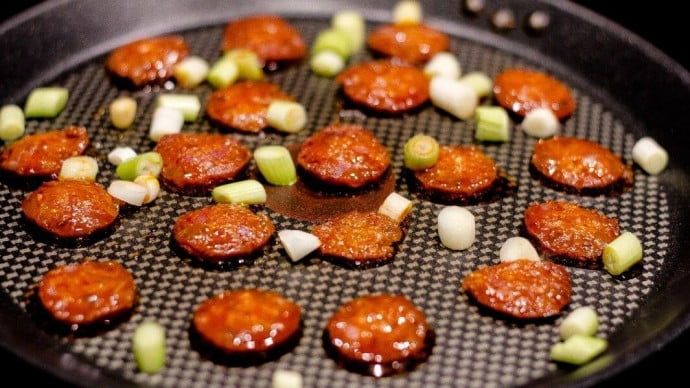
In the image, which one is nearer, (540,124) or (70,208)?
(70,208)

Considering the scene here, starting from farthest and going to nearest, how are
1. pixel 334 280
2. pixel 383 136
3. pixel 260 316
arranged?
1. pixel 383 136
2. pixel 334 280
3. pixel 260 316

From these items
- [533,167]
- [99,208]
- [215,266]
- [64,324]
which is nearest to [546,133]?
[533,167]

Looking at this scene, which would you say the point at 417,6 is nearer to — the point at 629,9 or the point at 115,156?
the point at 629,9

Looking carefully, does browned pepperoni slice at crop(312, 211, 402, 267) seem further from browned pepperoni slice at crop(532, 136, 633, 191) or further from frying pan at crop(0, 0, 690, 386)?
browned pepperoni slice at crop(532, 136, 633, 191)

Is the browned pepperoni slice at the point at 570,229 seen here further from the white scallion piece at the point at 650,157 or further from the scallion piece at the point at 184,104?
the scallion piece at the point at 184,104

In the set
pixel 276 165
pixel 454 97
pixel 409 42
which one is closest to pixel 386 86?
pixel 454 97

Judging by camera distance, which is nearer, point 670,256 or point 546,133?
point 670,256

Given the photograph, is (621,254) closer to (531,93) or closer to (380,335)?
(380,335)

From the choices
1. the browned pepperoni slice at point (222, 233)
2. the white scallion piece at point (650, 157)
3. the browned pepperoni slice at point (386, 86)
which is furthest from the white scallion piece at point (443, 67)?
the browned pepperoni slice at point (222, 233)
